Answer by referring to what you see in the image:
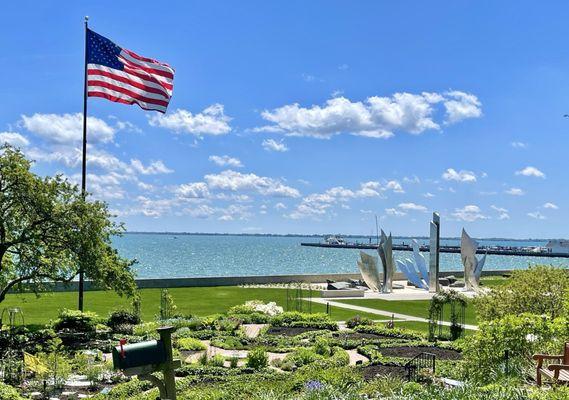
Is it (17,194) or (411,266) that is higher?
(17,194)

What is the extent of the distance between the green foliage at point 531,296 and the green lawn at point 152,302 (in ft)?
38.8

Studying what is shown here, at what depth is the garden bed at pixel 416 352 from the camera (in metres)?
18.4

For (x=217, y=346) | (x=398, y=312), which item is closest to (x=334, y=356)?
(x=217, y=346)

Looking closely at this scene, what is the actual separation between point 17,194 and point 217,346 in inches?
336

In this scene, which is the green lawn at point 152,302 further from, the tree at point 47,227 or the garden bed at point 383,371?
the garden bed at point 383,371

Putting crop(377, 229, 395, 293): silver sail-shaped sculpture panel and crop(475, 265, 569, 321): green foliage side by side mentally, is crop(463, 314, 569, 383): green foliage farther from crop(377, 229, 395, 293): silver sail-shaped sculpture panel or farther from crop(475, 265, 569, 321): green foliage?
crop(377, 229, 395, 293): silver sail-shaped sculpture panel

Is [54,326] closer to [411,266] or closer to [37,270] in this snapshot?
[37,270]

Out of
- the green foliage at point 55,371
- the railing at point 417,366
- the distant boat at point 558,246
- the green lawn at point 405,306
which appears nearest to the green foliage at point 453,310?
the railing at point 417,366

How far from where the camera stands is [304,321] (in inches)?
1001

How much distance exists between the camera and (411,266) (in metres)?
47.0

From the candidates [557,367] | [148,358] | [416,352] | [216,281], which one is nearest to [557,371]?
[557,367]

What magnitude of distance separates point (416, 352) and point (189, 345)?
7.27m

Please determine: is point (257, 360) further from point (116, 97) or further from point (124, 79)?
point (124, 79)

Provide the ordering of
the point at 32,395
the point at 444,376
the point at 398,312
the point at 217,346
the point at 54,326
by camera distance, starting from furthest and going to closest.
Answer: the point at 398,312 → the point at 54,326 → the point at 217,346 → the point at 444,376 → the point at 32,395
